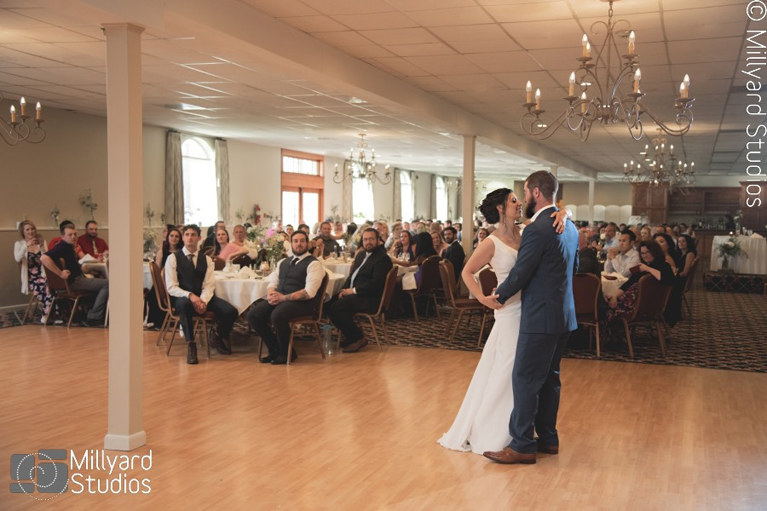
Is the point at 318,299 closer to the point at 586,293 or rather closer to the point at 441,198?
the point at 586,293

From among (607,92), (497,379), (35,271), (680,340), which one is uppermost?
(607,92)

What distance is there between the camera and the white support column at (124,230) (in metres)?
4.70

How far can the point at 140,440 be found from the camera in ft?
16.2

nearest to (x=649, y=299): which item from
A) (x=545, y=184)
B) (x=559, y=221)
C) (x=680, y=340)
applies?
(x=680, y=340)

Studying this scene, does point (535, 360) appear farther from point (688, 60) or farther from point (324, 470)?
point (688, 60)

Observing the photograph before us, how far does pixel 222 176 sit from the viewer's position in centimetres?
1738

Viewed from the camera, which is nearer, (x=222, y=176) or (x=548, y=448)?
(x=548, y=448)

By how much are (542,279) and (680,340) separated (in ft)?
19.6

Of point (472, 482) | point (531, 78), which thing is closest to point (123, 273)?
point (472, 482)

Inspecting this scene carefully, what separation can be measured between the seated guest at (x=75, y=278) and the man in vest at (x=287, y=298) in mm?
3183

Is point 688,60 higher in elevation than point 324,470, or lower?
higher

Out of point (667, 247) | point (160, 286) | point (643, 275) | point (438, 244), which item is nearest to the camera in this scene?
point (160, 286)

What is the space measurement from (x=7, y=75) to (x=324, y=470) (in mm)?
7589

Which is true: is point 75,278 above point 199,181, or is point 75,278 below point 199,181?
below
